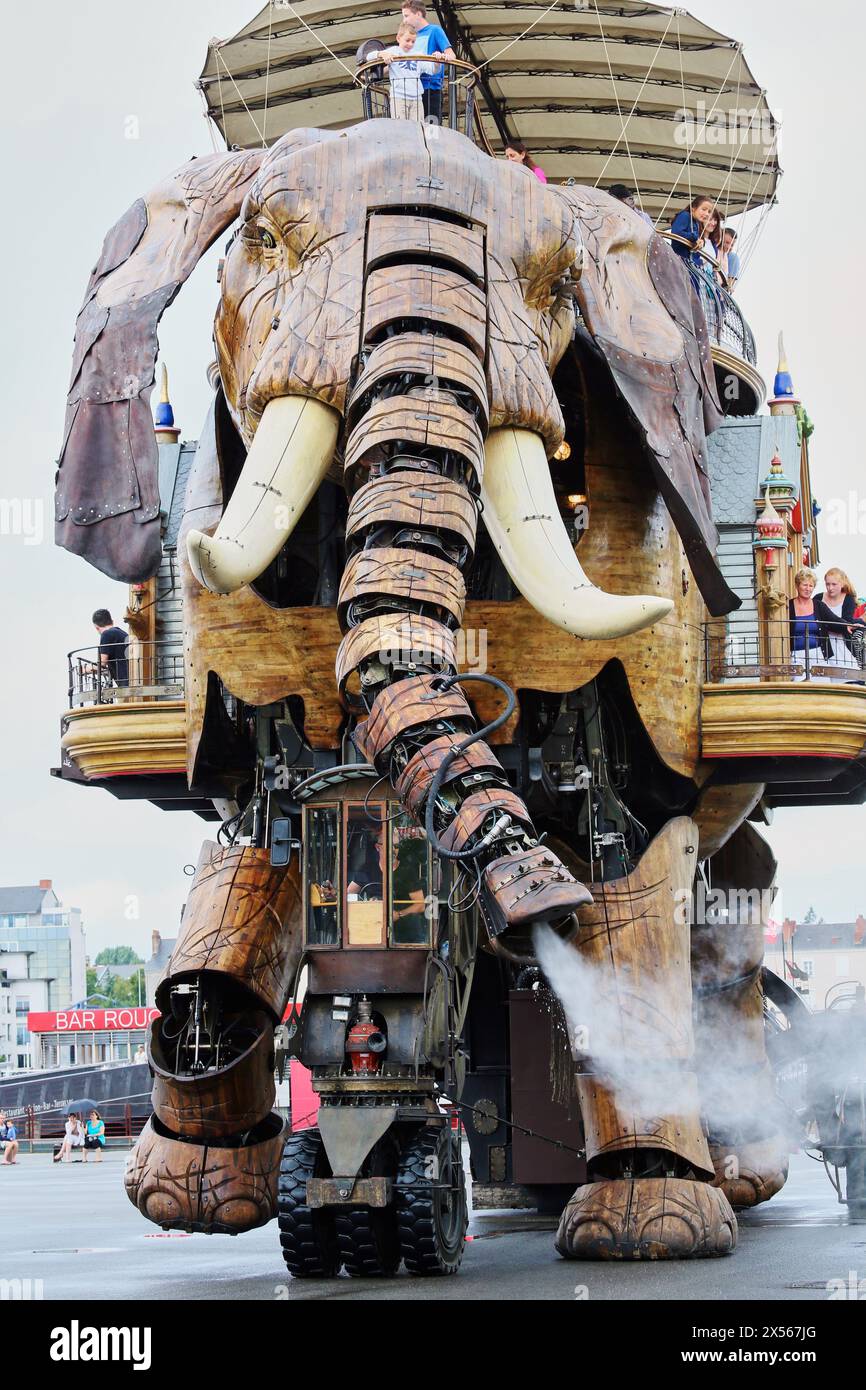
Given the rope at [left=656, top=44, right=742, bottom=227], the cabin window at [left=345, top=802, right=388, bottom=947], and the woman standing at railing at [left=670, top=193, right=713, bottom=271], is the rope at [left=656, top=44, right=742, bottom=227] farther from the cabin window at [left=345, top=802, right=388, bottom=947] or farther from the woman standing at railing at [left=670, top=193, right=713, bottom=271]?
the cabin window at [left=345, top=802, right=388, bottom=947]

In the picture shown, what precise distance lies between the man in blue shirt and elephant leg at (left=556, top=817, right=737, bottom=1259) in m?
4.65

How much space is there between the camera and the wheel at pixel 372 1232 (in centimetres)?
1225

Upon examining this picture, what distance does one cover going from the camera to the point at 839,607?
18.5 meters

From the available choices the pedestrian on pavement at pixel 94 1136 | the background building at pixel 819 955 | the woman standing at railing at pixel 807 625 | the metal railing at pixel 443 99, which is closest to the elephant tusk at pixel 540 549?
the metal railing at pixel 443 99

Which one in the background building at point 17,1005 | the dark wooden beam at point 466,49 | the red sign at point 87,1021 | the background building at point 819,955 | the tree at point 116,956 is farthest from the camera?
the tree at point 116,956

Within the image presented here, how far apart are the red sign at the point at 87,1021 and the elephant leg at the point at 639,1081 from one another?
64878 mm

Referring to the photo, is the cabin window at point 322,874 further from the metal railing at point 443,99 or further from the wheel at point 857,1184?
the wheel at point 857,1184

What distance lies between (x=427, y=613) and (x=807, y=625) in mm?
5821

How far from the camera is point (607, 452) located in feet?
47.5

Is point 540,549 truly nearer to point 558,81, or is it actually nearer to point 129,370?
point 129,370

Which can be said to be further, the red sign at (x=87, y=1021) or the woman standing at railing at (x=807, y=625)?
the red sign at (x=87, y=1021)

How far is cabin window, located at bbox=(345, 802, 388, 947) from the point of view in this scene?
41.2 ft
